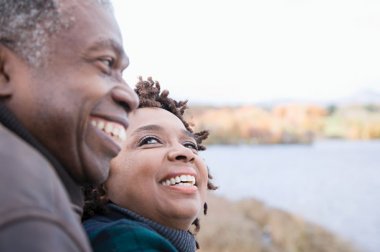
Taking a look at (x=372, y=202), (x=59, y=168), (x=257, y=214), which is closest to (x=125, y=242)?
(x=59, y=168)

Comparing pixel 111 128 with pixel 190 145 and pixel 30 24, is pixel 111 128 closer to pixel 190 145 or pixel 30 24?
pixel 30 24

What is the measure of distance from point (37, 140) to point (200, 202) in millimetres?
939

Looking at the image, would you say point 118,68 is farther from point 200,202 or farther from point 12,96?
point 200,202

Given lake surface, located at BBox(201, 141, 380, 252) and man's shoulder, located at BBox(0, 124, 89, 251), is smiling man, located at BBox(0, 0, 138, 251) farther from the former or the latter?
lake surface, located at BBox(201, 141, 380, 252)

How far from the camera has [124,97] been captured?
125 centimetres

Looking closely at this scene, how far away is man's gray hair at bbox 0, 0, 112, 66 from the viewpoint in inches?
45.3

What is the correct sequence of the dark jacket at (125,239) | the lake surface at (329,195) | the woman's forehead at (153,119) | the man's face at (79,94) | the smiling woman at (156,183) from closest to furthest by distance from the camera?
1. the man's face at (79,94)
2. the dark jacket at (125,239)
3. the smiling woman at (156,183)
4. the woman's forehead at (153,119)
5. the lake surface at (329,195)

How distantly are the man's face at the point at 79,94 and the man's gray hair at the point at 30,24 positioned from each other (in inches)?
0.6

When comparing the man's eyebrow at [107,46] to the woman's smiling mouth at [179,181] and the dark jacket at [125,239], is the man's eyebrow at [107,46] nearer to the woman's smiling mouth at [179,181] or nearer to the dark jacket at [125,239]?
the dark jacket at [125,239]

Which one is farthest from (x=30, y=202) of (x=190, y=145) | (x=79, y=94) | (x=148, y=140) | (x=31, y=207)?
(x=190, y=145)

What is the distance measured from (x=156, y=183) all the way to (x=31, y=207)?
111 centimetres

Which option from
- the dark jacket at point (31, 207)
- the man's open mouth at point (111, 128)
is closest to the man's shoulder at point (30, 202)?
the dark jacket at point (31, 207)

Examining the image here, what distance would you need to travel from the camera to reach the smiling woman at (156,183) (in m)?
1.90

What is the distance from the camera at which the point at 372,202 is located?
83.5 ft
